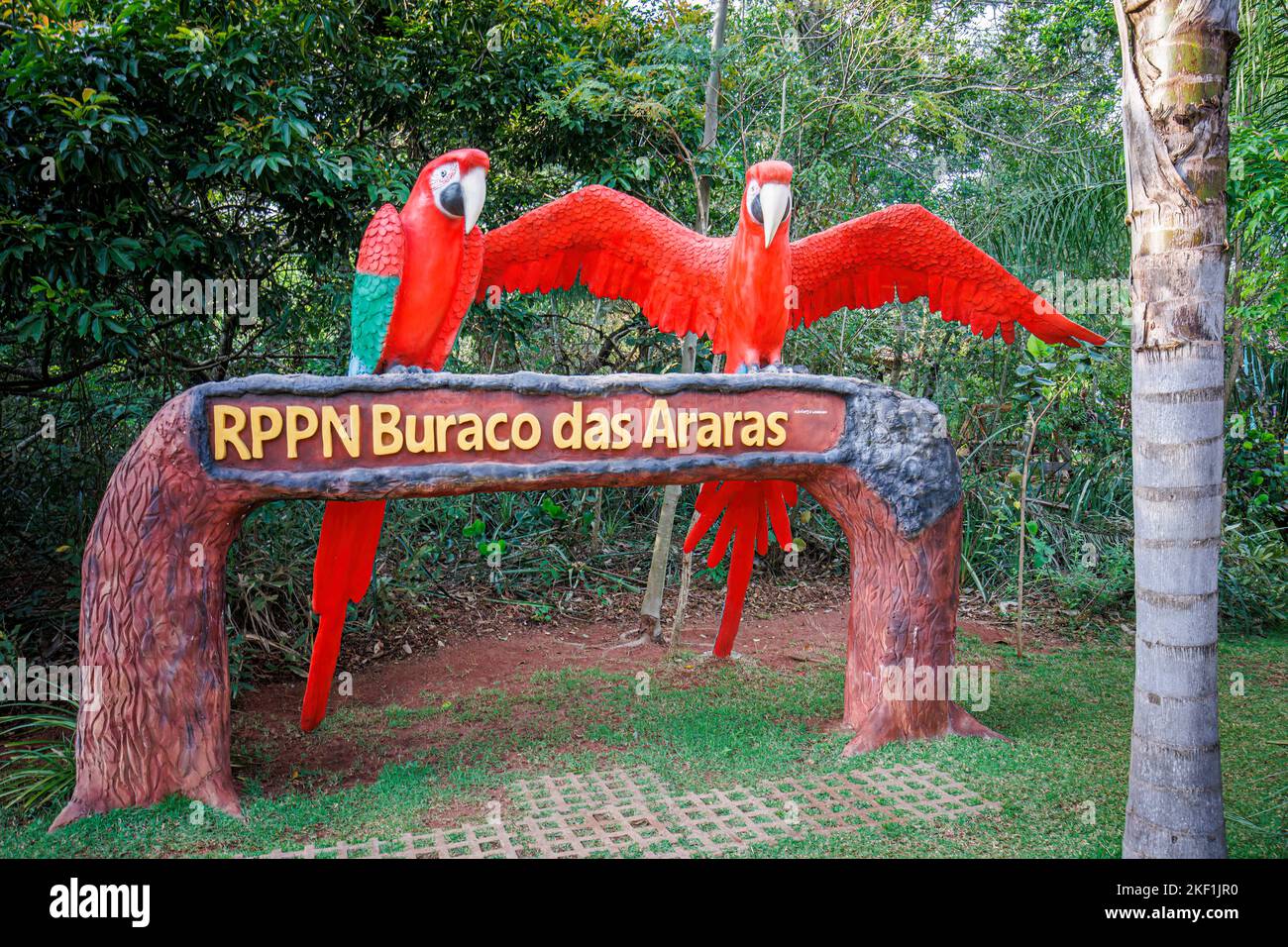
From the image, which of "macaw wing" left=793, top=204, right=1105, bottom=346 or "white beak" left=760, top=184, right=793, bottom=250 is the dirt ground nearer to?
"macaw wing" left=793, top=204, right=1105, bottom=346

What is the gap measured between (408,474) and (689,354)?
247 centimetres

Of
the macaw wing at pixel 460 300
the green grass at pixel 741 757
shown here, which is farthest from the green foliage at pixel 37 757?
the macaw wing at pixel 460 300

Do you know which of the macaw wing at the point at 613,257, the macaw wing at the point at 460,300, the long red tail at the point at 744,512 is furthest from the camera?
the long red tail at the point at 744,512

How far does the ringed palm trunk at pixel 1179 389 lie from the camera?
7.77 feet

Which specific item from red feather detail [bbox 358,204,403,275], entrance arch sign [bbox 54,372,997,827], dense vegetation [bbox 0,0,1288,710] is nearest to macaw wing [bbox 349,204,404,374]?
red feather detail [bbox 358,204,403,275]

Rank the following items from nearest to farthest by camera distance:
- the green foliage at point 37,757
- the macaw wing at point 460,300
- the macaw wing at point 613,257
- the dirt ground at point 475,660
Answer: the green foliage at point 37,757 < the macaw wing at point 460,300 < the dirt ground at point 475,660 < the macaw wing at point 613,257

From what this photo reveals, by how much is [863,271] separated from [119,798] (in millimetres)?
3826

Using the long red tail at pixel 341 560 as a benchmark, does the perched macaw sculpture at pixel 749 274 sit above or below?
above

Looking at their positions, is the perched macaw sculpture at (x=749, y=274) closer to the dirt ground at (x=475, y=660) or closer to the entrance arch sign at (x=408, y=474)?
the entrance arch sign at (x=408, y=474)

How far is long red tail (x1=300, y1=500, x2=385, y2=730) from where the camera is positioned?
3.52 metres

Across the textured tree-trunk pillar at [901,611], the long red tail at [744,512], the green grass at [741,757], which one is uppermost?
the long red tail at [744,512]

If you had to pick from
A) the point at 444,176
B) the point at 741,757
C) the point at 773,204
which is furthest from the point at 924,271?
the point at 741,757

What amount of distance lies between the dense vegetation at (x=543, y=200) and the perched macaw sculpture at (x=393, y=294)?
98 centimetres

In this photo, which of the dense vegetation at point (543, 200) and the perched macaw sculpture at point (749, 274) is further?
the perched macaw sculpture at point (749, 274)
